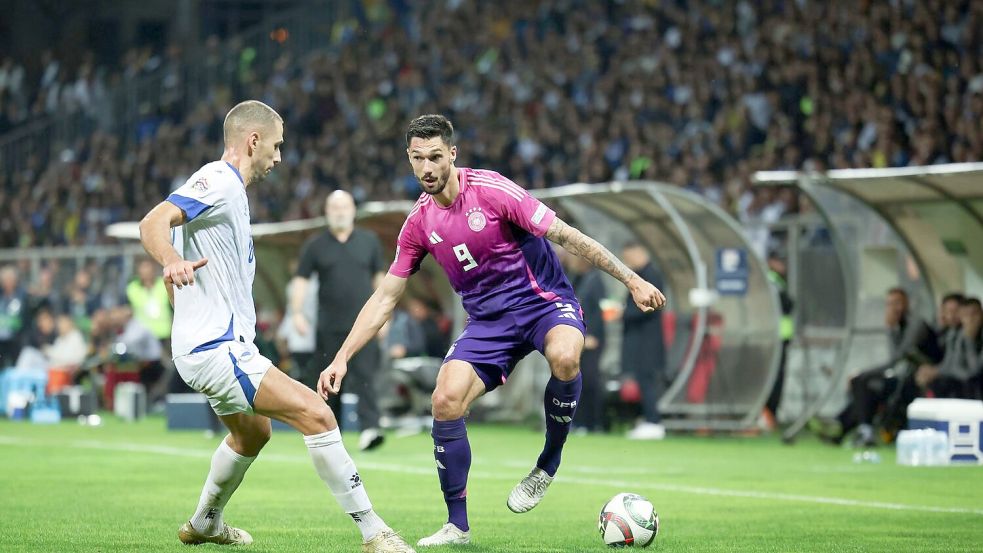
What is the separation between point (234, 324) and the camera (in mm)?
7254

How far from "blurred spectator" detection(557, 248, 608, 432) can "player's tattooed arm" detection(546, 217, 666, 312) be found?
10.0 meters

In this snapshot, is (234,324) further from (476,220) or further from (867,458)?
(867,458)

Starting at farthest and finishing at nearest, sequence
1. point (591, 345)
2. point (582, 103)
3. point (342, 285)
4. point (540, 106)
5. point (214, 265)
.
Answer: point (540, 106), point (582, 103), point (591, 345), point (342, 285), point (214, 265)

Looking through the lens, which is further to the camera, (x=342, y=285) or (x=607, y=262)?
Result: (x=342, y=285)

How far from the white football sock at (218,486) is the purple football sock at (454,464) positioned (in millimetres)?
928

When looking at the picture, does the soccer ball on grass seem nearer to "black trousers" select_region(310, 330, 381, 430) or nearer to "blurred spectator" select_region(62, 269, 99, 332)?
"black trousers" select_region(310, 330, 381, 430)

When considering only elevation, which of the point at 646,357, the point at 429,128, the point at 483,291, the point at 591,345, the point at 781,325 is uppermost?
the point at 429,128

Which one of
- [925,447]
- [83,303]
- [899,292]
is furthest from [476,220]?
[83,303]

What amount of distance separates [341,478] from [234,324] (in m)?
0.87

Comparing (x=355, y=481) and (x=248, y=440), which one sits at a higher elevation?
(x=248, y=440)

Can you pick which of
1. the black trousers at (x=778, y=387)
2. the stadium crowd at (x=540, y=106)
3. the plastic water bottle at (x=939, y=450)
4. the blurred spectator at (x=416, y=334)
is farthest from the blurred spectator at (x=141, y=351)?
the plastic water bottle at (x=939, y=450)

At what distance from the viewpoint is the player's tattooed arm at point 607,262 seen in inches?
296

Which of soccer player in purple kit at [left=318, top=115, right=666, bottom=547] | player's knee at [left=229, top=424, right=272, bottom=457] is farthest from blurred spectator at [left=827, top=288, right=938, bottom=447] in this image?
player's knee at [left=229, top=424, right=272, bottom=457]

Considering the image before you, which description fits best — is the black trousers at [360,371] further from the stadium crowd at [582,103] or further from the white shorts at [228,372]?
the stadium crowd at [582,103]
